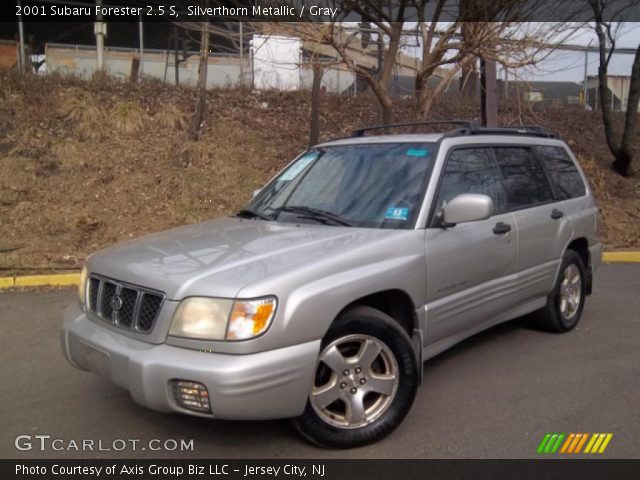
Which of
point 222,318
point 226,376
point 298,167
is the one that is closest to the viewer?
point 226,376

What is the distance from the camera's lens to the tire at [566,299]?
17.3 feet

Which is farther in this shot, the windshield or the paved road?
the windshield

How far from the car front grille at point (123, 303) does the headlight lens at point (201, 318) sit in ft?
0.48

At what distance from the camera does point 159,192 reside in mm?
9867

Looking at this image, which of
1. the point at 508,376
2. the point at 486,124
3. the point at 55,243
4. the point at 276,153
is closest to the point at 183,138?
the point at 276,153

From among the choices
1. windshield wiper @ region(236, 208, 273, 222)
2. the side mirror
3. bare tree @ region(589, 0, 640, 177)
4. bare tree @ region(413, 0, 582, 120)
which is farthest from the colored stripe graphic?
bare tree @ region(589, 0, 640, 177)

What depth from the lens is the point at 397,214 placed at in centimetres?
390

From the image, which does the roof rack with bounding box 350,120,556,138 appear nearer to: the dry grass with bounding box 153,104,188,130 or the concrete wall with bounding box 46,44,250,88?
the dry grass with bounding box 153,104,188,130

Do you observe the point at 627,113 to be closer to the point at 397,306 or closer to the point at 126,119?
the point at 126,119

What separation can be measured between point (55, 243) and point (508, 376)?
646cm

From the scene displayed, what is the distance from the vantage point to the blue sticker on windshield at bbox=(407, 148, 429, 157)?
4184 mm

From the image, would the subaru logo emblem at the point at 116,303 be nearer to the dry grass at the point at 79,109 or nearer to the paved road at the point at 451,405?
the paved road at the point at 451,405

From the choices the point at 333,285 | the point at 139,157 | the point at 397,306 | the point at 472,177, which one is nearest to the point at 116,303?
the point at 333,285
